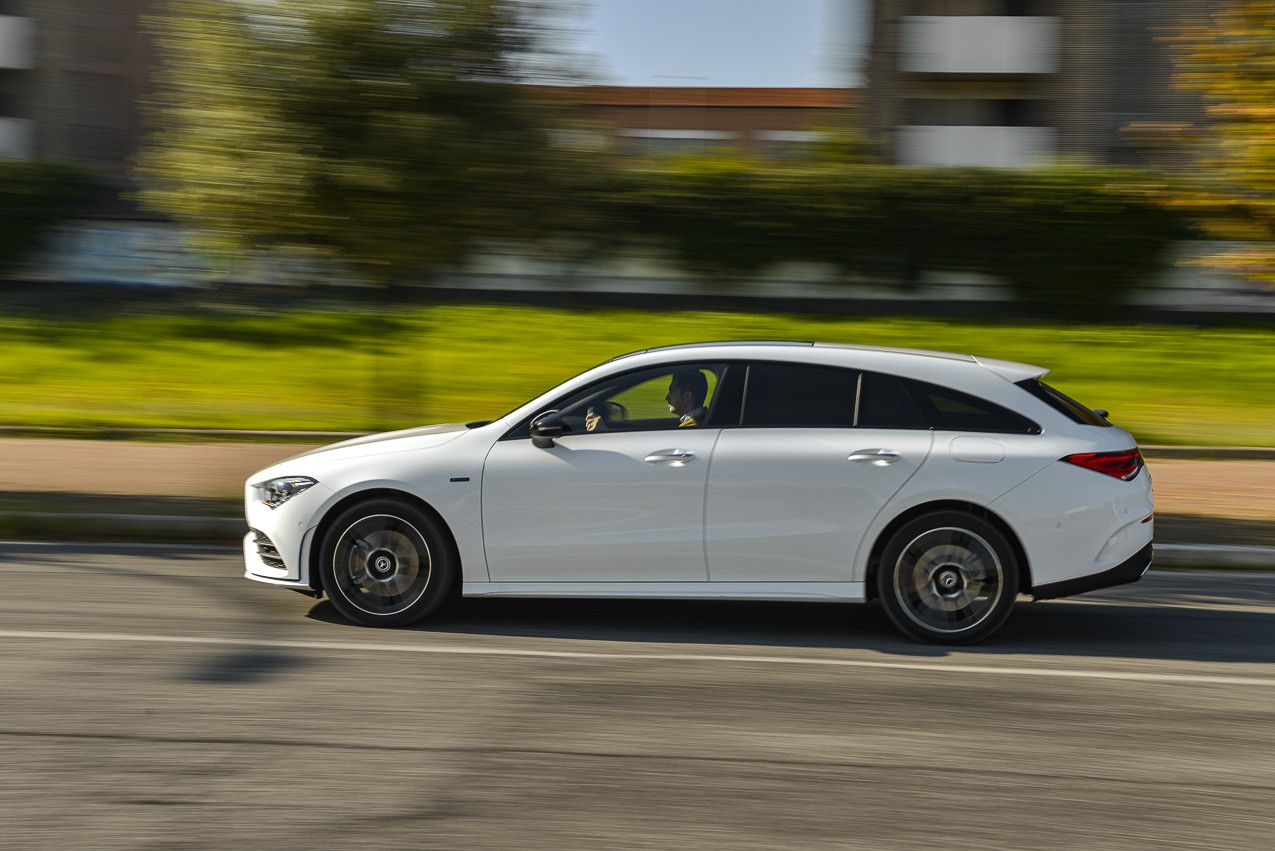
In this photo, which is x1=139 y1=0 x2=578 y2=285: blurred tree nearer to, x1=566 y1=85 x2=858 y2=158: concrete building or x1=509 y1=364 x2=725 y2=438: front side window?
x1=509 y1=364 x2=725 y2=438: front side window

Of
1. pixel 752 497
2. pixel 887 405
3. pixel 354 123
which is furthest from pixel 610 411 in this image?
pixel 354 123

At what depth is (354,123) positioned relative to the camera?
10.3m

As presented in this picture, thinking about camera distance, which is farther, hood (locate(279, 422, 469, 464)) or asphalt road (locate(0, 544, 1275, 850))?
hood (locate(279, 422, 469, 464))

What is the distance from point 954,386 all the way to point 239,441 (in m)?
9.67

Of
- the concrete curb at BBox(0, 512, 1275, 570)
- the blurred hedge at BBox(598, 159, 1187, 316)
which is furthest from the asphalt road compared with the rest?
the blurred hedge at BBox(598, 159, 1187, 316)

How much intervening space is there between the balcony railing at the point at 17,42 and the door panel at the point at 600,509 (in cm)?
2840

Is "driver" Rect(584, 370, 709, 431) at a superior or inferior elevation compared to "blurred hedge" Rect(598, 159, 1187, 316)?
inferior

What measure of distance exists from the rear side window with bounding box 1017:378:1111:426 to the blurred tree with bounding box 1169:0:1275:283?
4.03 meters

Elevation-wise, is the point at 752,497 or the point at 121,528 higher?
the point at 752,497

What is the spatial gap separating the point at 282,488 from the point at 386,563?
67 cm

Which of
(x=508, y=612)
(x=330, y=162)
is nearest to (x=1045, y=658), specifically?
(x=508, y=612)

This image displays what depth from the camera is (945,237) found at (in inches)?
912

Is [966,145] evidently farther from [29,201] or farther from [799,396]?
[799,396]

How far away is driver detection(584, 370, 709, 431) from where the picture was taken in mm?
6855
